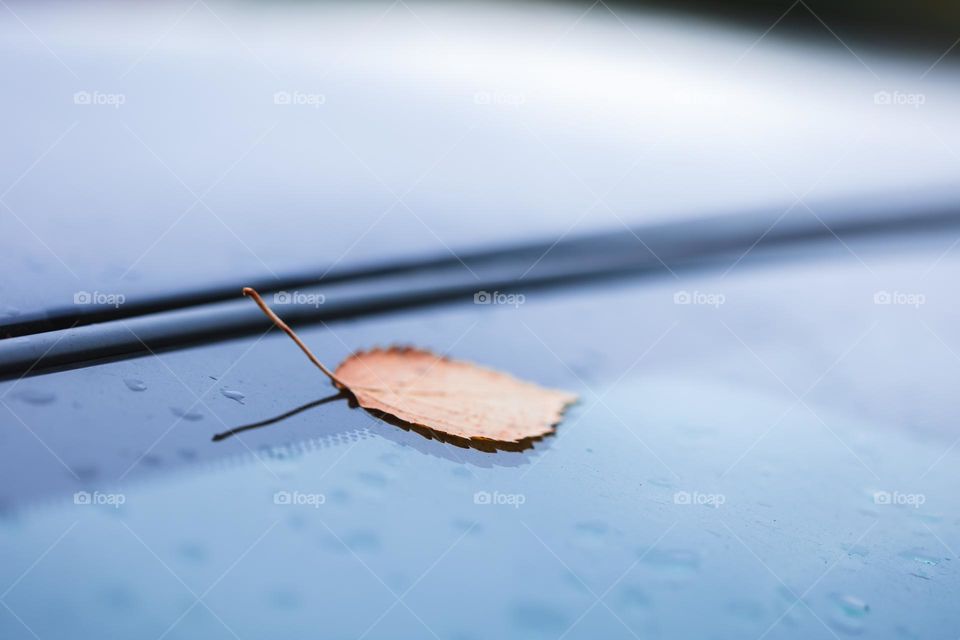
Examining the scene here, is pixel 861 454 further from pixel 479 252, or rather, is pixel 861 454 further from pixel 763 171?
pixel 763 171

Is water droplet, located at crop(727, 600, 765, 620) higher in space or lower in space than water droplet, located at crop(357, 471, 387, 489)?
higher

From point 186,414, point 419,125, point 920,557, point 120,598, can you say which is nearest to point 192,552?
point 120,598

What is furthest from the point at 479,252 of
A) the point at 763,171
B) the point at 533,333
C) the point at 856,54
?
the point at 856,54

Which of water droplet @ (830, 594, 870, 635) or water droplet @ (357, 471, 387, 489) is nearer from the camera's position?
water droplet @ (830, 594, 870, 635)

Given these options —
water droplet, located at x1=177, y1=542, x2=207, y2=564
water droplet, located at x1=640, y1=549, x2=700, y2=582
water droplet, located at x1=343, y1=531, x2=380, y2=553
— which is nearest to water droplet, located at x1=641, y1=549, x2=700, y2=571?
water droplet, located at x1=640, y1=549, x2=700, y2=582

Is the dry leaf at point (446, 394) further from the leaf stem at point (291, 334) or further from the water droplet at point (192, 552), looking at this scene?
the water droplet at point (192, 552)

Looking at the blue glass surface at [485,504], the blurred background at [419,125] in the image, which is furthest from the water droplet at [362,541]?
the blurred background at [419,125]

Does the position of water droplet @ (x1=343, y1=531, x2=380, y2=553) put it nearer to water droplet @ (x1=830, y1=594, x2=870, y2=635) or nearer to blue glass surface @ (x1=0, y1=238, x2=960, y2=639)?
blue glass surface @ (x1=0, y1=238, x2=960, y2=639)
